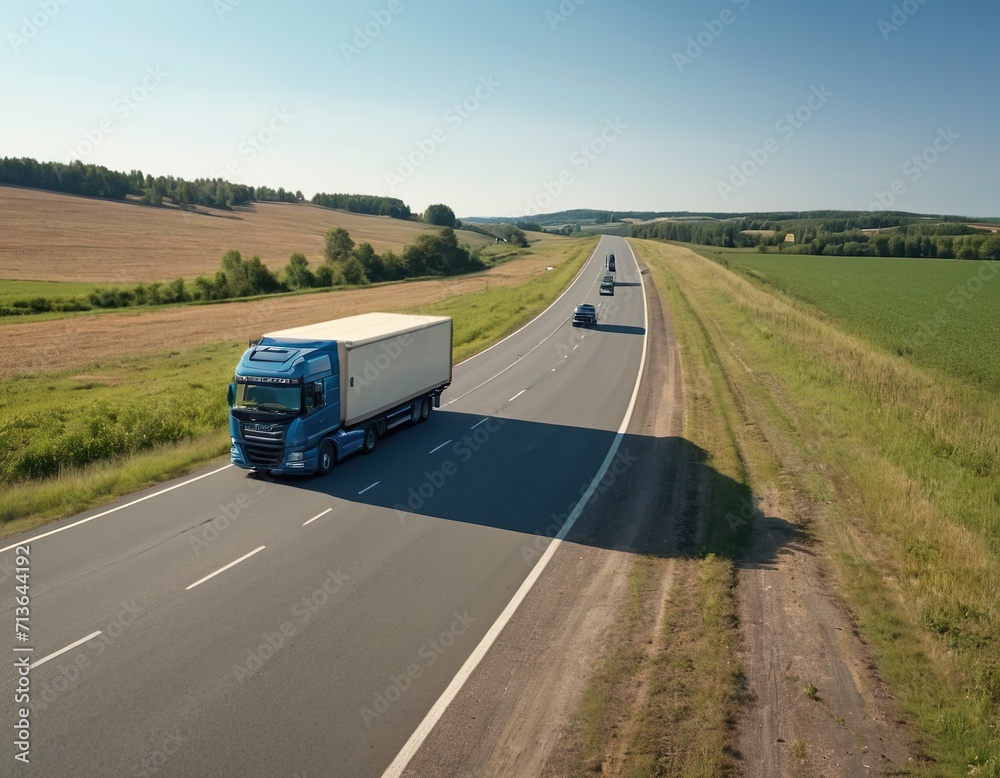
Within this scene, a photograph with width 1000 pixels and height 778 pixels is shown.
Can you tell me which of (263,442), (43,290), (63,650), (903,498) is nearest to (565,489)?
(903,498)

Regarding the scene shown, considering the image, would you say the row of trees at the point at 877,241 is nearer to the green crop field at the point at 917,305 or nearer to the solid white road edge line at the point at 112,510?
the green crop field at the point at 917,305

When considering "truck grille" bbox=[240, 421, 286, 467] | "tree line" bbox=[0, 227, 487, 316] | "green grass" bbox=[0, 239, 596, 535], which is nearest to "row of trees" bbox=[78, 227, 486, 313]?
"tree line" bbox=[0, 227, 487, 316]

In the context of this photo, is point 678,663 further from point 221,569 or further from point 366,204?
point 366,204

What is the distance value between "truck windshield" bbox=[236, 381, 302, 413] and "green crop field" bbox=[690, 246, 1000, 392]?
2535 cm

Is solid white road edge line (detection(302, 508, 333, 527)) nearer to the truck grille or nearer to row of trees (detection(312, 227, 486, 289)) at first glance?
the truck grille

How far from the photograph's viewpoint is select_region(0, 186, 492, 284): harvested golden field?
63781 mm

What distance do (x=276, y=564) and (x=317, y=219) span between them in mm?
132003

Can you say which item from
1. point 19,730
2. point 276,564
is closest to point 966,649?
point 276,564

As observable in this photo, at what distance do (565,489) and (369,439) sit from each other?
605 centimetres

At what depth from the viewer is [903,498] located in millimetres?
13820

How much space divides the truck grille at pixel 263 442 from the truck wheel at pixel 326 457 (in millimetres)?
1021

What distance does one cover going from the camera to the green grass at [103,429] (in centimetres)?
1466

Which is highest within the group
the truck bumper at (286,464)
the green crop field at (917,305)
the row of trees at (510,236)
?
the row of trees at (510,236)

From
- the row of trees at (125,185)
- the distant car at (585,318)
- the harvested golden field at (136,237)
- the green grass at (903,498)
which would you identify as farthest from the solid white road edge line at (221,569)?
the row of trees at (125,185)
